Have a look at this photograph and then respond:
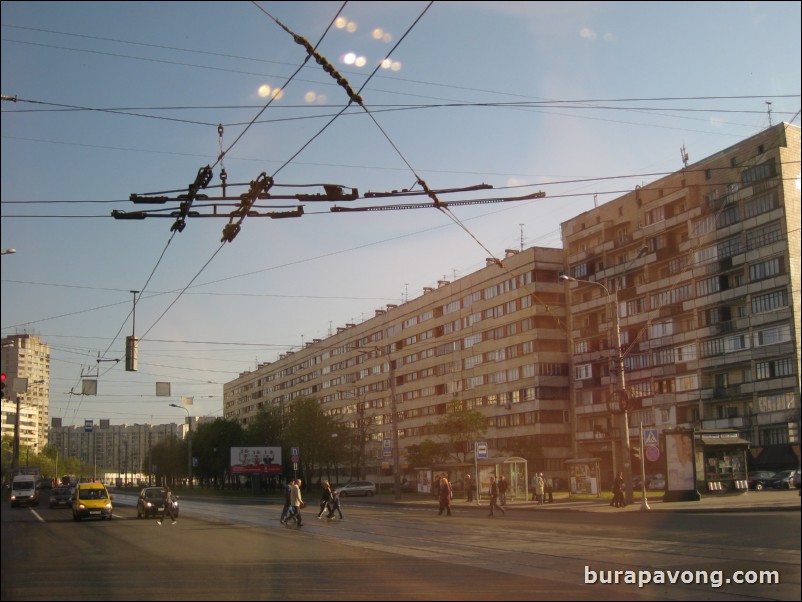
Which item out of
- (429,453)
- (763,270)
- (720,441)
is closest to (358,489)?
(429,453)

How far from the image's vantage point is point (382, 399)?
376 ft

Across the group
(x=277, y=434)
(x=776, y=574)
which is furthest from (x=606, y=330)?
(x=776, y=574)

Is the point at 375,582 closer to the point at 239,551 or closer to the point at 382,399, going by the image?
the point at 239,551

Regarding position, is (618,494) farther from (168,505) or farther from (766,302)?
(766,302)

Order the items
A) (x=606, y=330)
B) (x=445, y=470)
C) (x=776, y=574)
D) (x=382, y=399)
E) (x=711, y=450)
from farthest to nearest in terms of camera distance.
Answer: (x=382, y=399) < (x=606, y=330) < (x=445, y=470) < (x=711, y=450) < (x=776, y=574)

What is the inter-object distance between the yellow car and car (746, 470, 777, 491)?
4099 centimetres

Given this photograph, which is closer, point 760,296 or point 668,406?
point 760,296

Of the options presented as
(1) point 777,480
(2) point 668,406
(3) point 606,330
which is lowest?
(1) point 777,480

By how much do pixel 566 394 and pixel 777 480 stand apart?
3106cm

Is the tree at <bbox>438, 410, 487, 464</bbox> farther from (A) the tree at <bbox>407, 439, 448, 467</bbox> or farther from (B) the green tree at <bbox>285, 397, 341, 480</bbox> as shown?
(B) the green tree at <bbox>285, 397, 341, 480</bbox>

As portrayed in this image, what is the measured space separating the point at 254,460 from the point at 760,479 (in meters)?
56.1

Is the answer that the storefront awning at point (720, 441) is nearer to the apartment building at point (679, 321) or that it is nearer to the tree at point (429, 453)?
the apartment building at point (679, 321)

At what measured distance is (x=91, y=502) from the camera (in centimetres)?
3578

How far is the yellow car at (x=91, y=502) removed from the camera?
35531 millimetres
